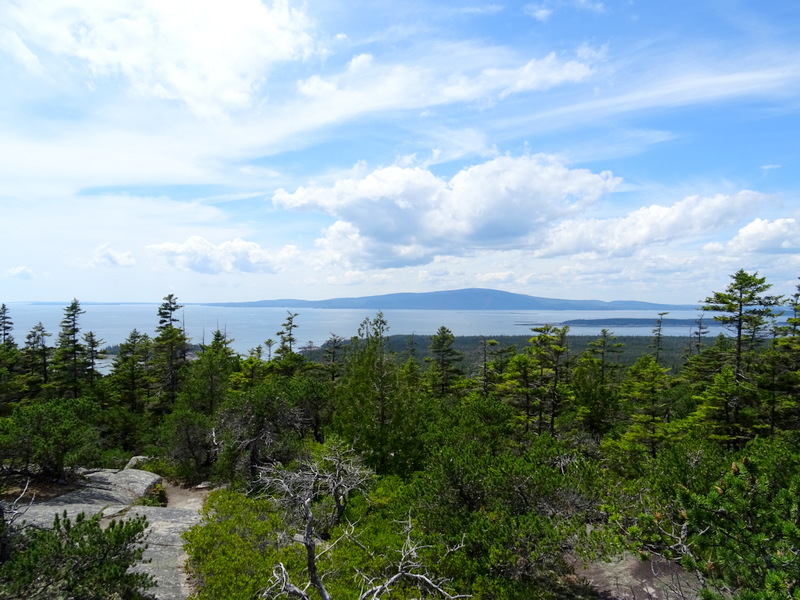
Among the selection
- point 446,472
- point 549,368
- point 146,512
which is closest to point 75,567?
point 146,512

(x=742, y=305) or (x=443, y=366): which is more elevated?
(x=742, y=305)

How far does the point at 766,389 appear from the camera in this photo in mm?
19453

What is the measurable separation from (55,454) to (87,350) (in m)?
29.1

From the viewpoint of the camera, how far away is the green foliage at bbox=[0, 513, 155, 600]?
7405 millimetres

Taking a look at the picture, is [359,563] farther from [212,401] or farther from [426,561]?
[212,401]

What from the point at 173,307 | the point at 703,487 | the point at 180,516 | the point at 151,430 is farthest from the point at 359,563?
the point at 173,307

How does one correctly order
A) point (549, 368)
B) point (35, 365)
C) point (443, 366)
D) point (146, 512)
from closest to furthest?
point (146, 512) → point (549, 368) → point (35, 365) → point (443, 366)

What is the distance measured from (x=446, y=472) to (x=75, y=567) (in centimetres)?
877

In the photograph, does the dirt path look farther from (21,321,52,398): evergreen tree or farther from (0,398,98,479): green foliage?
(21,321,52,398): evergreen tree

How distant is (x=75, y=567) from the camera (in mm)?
7844

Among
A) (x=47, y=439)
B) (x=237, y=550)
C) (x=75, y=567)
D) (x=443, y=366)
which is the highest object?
(x=75, y=567)

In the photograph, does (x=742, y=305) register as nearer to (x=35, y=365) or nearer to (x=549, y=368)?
(x=549, y=368)

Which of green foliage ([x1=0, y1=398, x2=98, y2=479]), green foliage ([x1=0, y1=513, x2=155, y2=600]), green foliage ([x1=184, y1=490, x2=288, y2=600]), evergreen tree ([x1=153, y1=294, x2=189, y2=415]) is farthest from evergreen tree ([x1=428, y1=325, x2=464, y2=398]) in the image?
green foliage ([x1=0, y1=513, x2=155, y2=600])

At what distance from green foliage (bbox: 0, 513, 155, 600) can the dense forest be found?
2.2 inches
